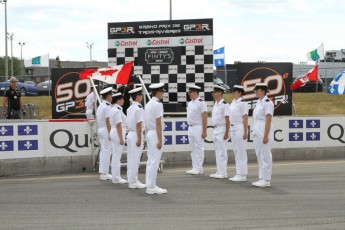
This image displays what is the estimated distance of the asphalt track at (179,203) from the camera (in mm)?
7715

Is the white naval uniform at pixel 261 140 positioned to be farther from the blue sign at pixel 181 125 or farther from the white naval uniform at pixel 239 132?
the blue sign at pixel 181 125

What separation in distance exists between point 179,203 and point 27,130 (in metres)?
5.12

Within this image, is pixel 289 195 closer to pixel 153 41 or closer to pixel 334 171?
pixel 334 171

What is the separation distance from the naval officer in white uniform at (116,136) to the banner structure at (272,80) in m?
7.51

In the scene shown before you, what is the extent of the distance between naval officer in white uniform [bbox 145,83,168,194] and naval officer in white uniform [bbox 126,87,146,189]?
23 centimetres

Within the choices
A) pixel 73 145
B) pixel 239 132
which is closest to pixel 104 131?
pixel 73 145

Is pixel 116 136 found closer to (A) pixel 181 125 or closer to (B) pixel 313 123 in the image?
(A) pixel 181 125

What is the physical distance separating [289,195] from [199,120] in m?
3.33

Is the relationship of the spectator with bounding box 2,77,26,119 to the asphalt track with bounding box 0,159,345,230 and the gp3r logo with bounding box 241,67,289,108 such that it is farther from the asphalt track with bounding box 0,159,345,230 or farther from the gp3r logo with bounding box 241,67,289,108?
the gp3r logo with bounding box 241,67,289,108

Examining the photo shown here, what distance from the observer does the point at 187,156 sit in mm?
14688

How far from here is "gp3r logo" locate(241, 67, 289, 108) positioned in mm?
18391

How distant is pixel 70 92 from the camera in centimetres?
2159

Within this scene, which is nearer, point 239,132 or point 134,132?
point 134,132

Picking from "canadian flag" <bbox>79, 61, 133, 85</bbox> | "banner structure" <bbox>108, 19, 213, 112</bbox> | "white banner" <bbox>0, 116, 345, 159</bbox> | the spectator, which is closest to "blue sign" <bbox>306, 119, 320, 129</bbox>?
"white banner" <bbox>0, 116, 345, 159</bbox>
